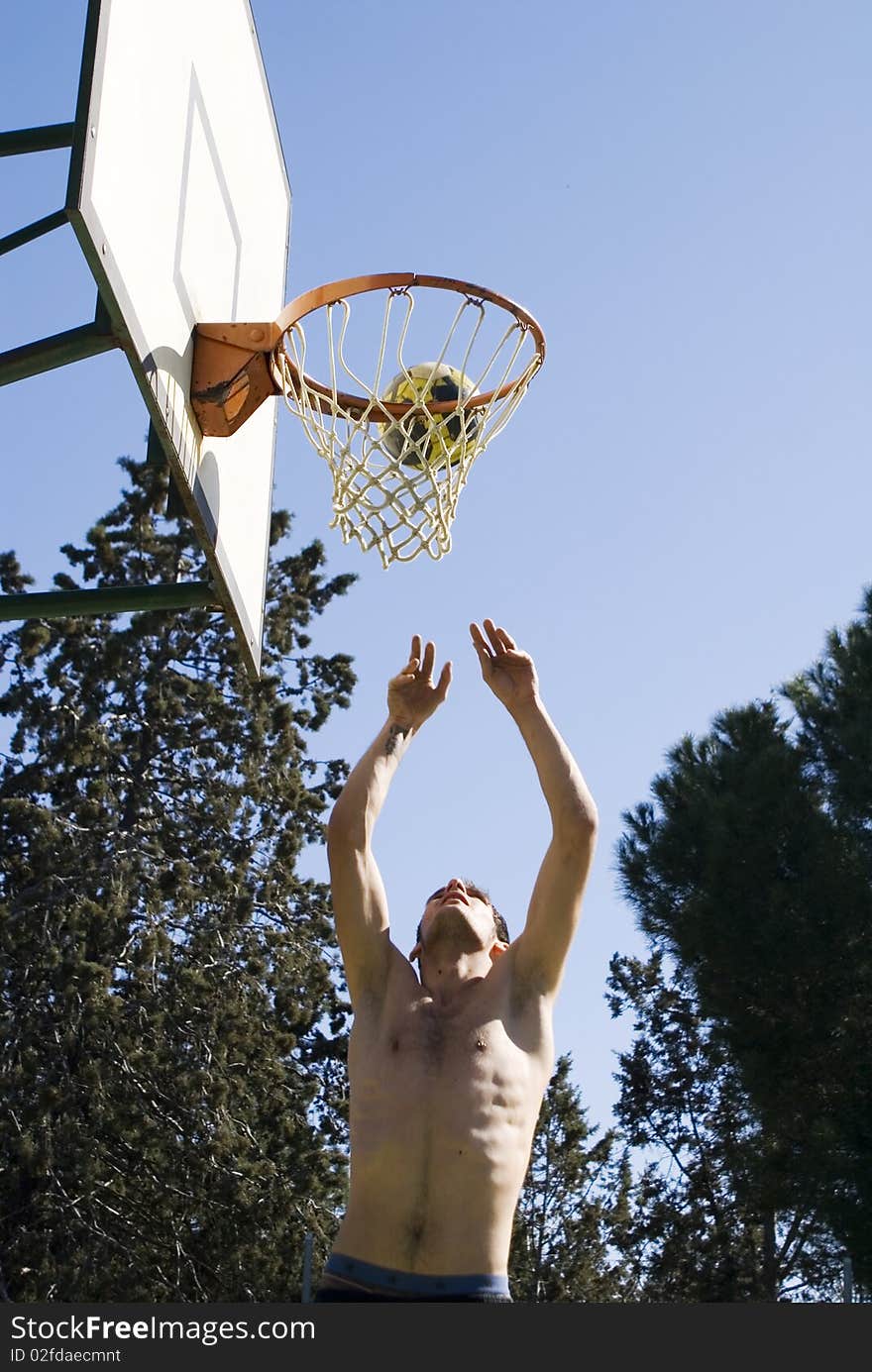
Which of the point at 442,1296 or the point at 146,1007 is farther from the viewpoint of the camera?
the point at 146,1007

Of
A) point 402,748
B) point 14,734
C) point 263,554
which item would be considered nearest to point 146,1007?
point 14,734

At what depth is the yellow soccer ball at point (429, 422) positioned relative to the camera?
5.82 m

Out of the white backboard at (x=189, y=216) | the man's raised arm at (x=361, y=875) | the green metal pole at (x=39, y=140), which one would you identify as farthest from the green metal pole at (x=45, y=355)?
the man's raised arm at (x=361, y=875)

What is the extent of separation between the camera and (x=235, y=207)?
584 cm

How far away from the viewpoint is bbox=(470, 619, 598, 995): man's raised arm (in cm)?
439

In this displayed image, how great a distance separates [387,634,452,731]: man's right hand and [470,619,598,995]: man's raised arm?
0.38 metres

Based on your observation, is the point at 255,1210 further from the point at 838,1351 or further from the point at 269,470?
the point at 838,1351

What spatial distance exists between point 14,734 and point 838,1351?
60.1 ft

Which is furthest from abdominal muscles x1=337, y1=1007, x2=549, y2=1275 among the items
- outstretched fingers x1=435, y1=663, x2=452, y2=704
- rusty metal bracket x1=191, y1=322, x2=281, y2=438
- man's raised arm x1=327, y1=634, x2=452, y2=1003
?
rusty metal bracket x1=191, y1=322, x2=281, y2=438

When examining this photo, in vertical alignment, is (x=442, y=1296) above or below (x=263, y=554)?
below

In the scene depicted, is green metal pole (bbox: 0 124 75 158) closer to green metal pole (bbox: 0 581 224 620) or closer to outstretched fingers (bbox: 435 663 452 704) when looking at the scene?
green metal pole (bbox: 0 581 224 620)

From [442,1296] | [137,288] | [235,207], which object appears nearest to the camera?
[442,1296]

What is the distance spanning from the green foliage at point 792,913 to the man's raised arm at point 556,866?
11.7m

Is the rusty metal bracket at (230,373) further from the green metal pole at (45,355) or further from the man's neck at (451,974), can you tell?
the man's neck at (451,974)
